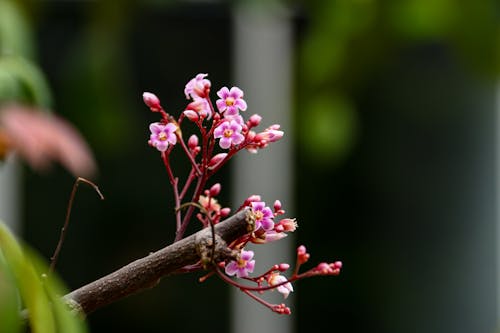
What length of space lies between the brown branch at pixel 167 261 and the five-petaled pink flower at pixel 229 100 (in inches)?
1.9

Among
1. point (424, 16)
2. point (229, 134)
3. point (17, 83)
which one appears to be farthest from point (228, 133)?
point (424, 16)

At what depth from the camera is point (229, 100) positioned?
0.37 meters

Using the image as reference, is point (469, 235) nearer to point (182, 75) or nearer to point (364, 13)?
point (182, 75)

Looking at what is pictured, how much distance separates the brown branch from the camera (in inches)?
13.1

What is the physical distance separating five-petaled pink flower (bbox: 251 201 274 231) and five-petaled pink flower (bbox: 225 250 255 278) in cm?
1

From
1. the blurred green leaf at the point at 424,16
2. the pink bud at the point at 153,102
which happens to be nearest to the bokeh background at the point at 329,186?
the blurred green leaf at the point at 424,16

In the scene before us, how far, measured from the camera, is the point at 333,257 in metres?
2.30

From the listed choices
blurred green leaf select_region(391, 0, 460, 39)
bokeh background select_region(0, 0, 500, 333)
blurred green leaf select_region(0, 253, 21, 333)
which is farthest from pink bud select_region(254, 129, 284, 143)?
bokeh background select_region(0, 0, 500, 333)

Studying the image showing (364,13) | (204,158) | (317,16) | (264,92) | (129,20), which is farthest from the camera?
(264,92)

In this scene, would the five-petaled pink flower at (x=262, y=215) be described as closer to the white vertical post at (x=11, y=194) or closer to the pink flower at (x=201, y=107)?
the pink flower at (x=201, y=107)

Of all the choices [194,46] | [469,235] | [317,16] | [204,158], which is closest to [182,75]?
[194,46]

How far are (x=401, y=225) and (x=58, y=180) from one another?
894 mm

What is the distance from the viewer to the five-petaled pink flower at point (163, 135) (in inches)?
14.3

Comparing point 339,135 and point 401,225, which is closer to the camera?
point 339,135
